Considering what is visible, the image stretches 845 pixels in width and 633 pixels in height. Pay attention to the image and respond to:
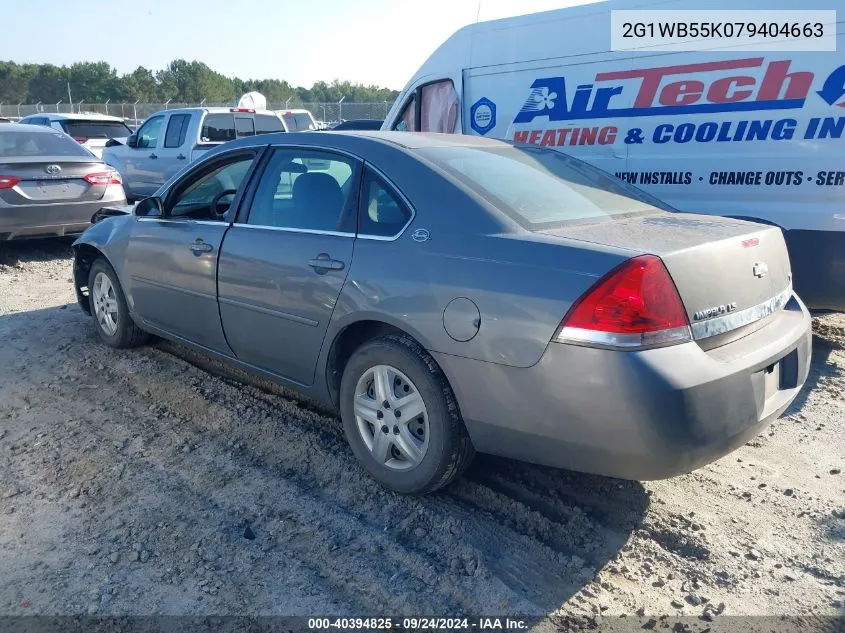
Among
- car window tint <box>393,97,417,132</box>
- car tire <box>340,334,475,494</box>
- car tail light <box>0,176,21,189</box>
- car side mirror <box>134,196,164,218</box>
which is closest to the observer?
car tire <box>340,334,475,494</box>

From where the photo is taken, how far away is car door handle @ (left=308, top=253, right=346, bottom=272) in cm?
334

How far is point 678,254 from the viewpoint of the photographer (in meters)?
2.65

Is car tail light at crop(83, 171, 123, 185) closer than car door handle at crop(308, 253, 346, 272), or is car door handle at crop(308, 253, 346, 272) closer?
car door handle at crop(308, 253, 346, 272)

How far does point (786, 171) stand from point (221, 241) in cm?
386

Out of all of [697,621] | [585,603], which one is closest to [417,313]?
[585,603]

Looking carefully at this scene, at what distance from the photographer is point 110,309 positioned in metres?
5.21

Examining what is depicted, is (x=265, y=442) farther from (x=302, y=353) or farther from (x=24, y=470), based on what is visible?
(x=24, y=470)

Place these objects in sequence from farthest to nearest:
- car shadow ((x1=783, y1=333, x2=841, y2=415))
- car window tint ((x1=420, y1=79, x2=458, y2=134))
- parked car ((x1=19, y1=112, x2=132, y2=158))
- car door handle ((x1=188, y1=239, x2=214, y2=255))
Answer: parked car ((x1=19, y1=112, x2=132, y2=158)), car window tint ((x1=420, y1=79, x2=458, y2=134)), car shadow ((x1=783, y1=333, x2=841, y2=415)), car door handle ((x1=188, y1=239, x2=214, y2=255))

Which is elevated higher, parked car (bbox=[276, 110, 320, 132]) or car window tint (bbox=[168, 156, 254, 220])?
parked car (bbox=[276, 110, 320, 132])

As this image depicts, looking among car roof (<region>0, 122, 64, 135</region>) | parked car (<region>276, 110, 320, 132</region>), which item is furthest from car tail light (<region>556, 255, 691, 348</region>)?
parked car (<region>276, 110, 320, 132</region>)

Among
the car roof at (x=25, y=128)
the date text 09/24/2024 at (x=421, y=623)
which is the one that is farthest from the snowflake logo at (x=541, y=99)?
the car roof at (x=25, y=128)

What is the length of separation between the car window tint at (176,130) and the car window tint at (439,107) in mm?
6129

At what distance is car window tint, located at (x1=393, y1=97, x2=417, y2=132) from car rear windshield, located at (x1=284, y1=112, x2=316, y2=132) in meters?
7.16

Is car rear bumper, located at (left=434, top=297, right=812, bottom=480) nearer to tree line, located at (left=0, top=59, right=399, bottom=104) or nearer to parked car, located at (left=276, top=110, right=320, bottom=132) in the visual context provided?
parked car, located at (left=276, top=110, right=320, bottom=132)
